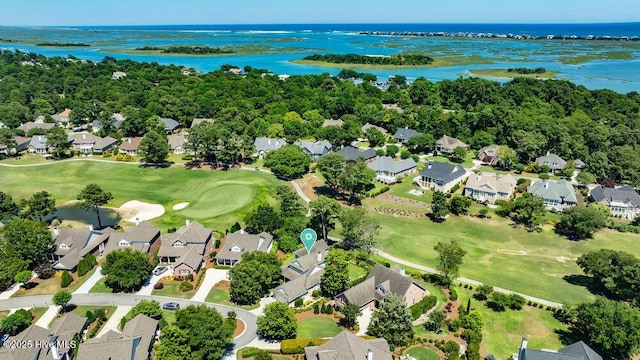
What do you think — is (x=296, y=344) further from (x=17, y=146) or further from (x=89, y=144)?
(x=17, y=146)

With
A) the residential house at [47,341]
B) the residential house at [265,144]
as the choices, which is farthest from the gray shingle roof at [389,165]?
the residential house at [47,341]

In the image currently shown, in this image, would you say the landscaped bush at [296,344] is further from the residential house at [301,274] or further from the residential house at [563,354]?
the residential house at [563,354]

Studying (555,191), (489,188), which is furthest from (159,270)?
(555,191)

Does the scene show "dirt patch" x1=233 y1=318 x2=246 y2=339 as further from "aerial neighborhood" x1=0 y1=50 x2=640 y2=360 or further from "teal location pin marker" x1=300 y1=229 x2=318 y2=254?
"teal location pin marker" x1=300 y1=229 x2=318 y2=254

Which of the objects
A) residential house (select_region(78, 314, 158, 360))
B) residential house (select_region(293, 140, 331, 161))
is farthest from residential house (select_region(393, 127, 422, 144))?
residential house (select_region(78, 314, 158, 360))

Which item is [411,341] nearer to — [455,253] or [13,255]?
[455,253]
